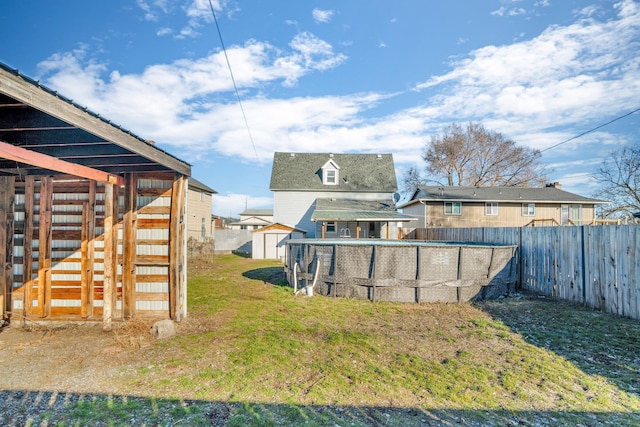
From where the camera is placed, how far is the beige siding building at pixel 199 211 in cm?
2042

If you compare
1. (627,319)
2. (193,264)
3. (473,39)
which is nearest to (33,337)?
(627,319)

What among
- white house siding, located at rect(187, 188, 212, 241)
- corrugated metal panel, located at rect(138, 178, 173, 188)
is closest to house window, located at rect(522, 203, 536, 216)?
white house siding, located at rect(187, 188, 212, 241)

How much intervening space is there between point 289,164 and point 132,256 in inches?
815

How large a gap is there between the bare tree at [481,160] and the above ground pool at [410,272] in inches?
1145

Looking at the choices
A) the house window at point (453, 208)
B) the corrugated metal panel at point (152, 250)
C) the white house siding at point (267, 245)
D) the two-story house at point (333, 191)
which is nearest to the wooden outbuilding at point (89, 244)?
the corrugated metal panel at point (152, 250)

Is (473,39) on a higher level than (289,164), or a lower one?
higher

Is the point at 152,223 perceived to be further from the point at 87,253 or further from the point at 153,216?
the point at 87,253

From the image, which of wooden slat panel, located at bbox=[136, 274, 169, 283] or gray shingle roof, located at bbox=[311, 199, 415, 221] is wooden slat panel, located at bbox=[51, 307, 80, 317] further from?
gray shingle roof, located at bbox=[311, 199, 415, 221]

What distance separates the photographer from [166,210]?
6.06 m

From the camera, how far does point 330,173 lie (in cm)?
2489

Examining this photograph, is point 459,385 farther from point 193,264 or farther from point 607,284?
point 193,264

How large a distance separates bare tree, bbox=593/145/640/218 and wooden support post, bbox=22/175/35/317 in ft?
102

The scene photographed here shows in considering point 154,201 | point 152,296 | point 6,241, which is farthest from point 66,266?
point 154,201

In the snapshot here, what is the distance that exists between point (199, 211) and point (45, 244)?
16.8 meters
